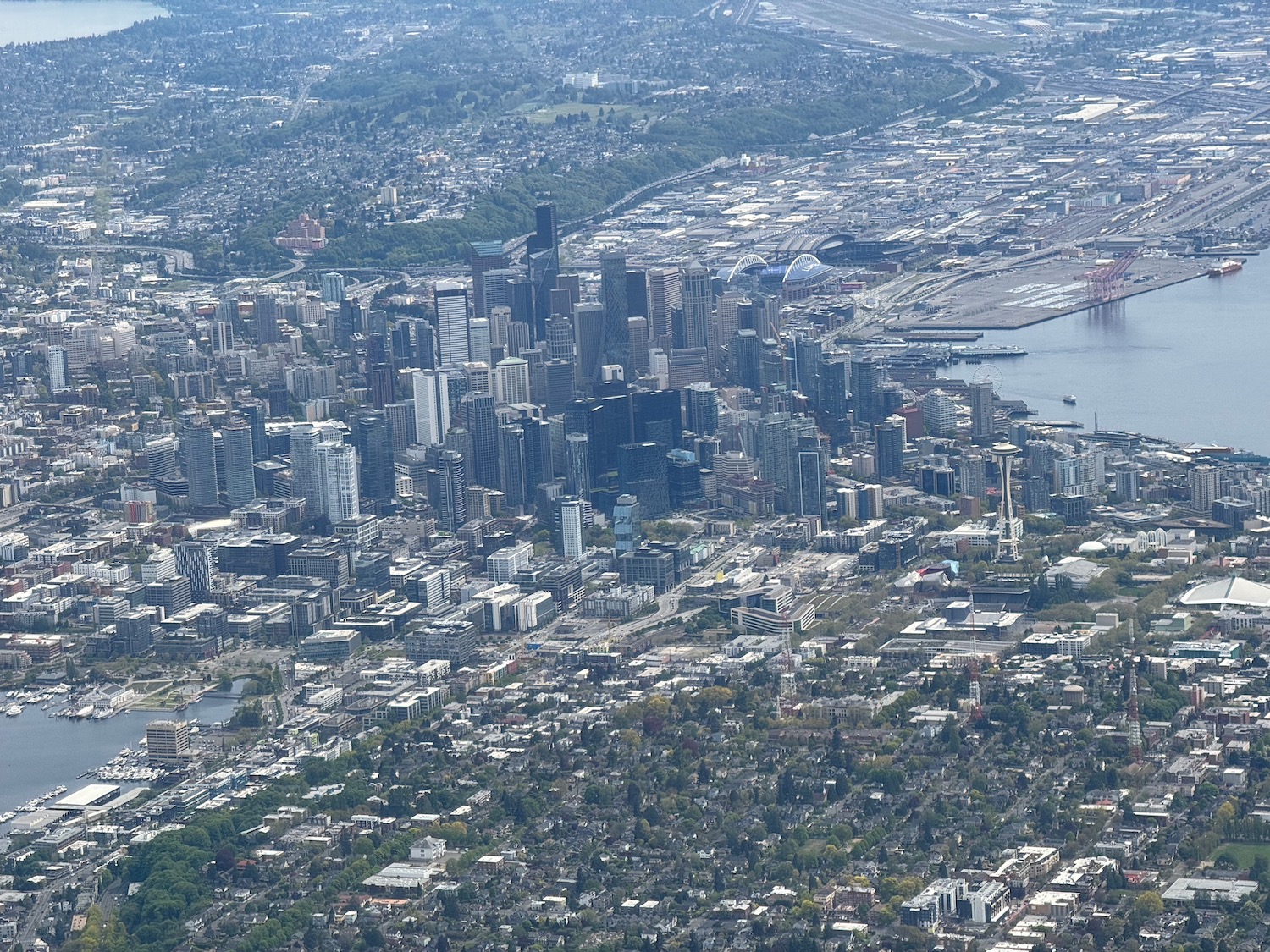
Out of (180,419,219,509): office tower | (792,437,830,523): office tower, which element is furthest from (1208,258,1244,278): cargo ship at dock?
(180,419,219,509): office tower

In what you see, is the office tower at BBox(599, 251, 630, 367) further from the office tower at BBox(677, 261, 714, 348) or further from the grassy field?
the grassy field

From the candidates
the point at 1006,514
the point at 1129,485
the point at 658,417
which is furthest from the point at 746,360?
the point at 1006,514

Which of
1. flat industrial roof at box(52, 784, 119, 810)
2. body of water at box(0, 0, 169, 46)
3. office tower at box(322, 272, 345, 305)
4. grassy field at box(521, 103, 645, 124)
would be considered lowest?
flat industrial roof at box(52, 784, 119, 810)

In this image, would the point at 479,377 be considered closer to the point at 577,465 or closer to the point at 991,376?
the point at 577,465

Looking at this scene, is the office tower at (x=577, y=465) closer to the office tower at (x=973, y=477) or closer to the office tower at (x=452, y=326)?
the office tower at (x=973, y=477)

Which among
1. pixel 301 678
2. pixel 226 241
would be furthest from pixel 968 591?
pixel 226 241

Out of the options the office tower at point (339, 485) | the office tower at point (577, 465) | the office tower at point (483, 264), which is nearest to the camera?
the office tower at point (339, 485)

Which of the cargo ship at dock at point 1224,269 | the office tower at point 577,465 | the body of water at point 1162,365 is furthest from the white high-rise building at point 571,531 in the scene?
the cargo ship at dock at point 1224,269
